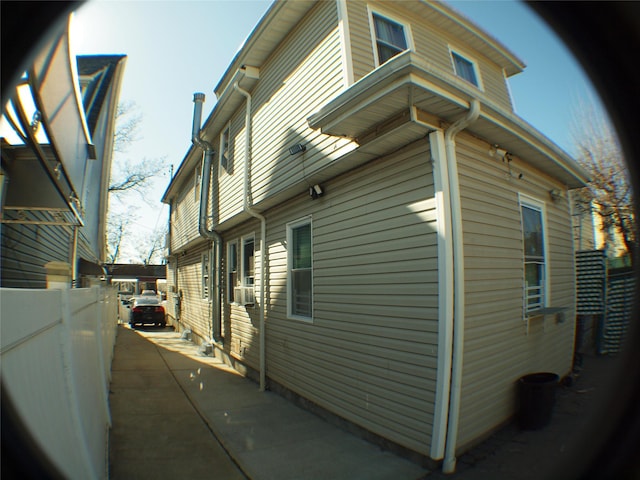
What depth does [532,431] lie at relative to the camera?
446cm

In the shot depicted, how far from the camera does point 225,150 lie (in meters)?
9.53

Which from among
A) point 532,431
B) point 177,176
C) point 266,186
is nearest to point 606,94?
point 532,431

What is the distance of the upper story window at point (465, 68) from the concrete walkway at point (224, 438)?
707cm

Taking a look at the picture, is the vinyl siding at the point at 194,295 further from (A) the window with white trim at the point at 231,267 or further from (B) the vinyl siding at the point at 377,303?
(B) the vinyl siding at the point at 377,303

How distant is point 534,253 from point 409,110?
11.7ft

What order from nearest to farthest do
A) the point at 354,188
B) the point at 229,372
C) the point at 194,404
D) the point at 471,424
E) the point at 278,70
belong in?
the point at 471,424, the point at 354,188, the point at 194,404, the point at 278,70, the point at 229,372

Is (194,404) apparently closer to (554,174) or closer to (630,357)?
(630,357)

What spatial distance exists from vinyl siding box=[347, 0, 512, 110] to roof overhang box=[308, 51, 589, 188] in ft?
0.67

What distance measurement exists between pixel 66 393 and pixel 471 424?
3993 mm

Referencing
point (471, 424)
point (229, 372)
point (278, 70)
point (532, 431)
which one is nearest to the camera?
point (471, 424)

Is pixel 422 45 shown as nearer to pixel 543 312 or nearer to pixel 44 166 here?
pixel 543 312

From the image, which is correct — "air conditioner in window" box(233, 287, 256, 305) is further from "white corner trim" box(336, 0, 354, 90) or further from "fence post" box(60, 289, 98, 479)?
"fence post" box(60, 289, 98, 479)

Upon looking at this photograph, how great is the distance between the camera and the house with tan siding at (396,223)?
150 inches

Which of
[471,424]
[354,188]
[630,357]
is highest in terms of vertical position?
[354,188]
